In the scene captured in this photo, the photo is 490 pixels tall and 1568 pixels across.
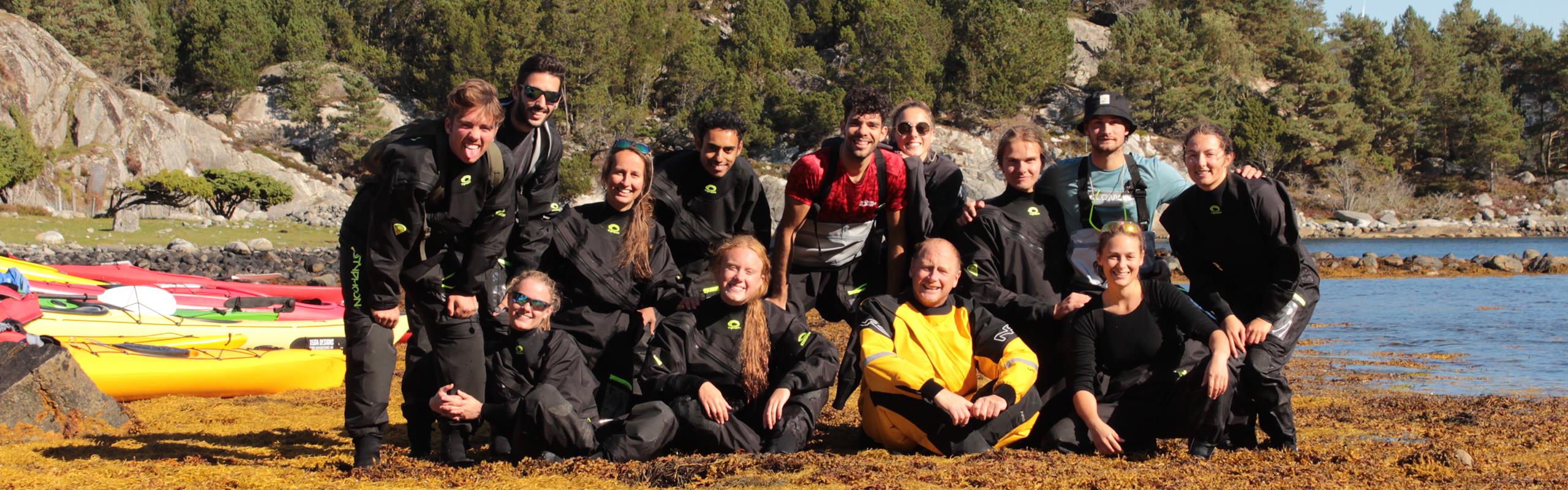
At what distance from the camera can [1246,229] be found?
516cm

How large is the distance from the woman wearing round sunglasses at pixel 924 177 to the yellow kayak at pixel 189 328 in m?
4.96

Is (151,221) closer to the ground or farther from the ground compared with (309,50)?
closer to the ground

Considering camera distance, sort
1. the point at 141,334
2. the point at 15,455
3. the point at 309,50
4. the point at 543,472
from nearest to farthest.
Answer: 1. the point at 543,472
2. the point at 15,455
3. the point at 141,334
4. the point at 309,50

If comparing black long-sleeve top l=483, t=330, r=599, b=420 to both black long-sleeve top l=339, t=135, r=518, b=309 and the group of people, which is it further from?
black long-sleeve top l=339, t=135, r=518, b=309

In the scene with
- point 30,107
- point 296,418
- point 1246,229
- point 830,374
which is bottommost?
point 296,418

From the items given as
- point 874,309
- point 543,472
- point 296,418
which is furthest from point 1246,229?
point 296,418

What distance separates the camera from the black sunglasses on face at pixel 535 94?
5352mm

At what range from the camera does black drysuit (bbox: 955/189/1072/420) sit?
17.8ft

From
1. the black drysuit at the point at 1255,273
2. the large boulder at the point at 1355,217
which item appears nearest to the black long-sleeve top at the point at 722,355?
the black drysuit at the point at 1255,273

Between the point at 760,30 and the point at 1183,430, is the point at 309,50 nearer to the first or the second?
the point at 760,30

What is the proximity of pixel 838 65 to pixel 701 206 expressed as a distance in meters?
61.0

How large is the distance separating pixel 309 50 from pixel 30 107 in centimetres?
1755

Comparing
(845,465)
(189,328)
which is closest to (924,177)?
(845,465)

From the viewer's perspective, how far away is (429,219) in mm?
4500
